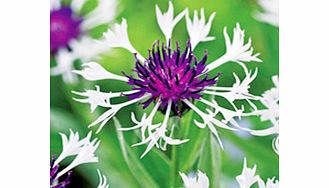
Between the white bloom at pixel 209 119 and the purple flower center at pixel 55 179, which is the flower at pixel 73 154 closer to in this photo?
the purple flower center at pixel 55 179

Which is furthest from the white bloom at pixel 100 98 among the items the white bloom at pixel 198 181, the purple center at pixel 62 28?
the purple center at pixel 62 28

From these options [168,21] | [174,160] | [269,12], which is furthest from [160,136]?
[269,12]

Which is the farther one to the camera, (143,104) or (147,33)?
(147,33)

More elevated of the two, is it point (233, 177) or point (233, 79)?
point (233, 79)
